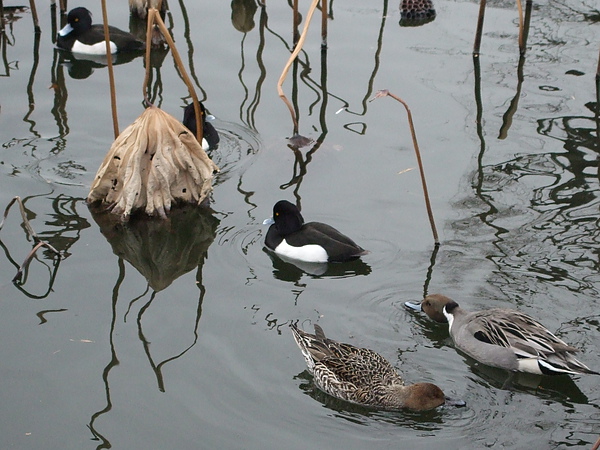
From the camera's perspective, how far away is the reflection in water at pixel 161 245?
30.6 feet

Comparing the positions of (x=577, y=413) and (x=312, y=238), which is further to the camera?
(x=312, y=238)

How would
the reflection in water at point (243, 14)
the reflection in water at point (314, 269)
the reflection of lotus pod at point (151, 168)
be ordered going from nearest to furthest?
1. the reflection in water at point (314, 269)
2. the reflection of lotus pod at point (151, 168)
3. the reflection in water at point (243, 14)

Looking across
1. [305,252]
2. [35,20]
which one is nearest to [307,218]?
[305,252]

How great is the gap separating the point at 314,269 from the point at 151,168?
6.86ft

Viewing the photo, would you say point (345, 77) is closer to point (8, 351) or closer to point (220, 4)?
point (220, 4)

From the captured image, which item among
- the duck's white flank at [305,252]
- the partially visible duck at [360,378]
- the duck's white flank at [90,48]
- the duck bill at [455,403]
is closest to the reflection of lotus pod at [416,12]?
the duck's white flank at [90,48]

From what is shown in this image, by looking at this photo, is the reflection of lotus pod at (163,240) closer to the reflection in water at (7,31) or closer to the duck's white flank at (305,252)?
the duck's white flank at (305,252)

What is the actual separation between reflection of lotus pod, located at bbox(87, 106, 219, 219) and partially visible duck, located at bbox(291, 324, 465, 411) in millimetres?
3040

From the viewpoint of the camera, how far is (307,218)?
34.9 ft

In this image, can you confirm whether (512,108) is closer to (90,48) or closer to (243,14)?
(243,14)

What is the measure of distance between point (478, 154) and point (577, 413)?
16.3 ft

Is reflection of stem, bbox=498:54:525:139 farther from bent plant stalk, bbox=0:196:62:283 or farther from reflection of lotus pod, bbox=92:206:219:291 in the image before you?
bent plant stalk, bbox=0:196:62:283

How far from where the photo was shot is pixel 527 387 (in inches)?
317

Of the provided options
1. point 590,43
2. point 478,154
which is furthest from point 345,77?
point 590,43
